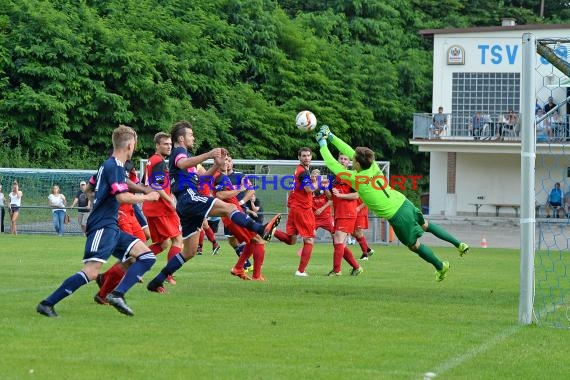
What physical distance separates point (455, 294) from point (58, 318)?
549 cm

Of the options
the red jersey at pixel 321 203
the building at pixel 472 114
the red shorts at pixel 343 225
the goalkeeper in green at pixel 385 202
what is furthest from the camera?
the building at pixel 472 114

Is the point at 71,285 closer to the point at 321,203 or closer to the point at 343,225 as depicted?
the point at 343,225

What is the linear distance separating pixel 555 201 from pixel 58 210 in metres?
13.7

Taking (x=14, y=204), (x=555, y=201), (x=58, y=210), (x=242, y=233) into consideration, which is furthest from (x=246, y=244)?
(x=14, y=204)

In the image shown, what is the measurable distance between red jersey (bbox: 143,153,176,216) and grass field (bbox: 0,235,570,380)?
3.26ft

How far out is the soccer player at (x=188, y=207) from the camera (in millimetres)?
12469

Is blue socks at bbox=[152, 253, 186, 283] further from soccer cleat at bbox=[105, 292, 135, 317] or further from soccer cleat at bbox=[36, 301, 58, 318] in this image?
soccer cleat at bbox=[36, 301, 58, 318]

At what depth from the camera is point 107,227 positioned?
32.6ft

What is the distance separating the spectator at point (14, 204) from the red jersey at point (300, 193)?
15253mm

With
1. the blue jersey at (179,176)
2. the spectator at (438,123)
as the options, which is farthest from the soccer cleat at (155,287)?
the spectator at (438,123)

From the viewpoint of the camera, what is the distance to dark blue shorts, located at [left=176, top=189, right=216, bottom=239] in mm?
12664

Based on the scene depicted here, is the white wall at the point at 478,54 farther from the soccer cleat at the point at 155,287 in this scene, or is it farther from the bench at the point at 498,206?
the soccer cleat at the point at 155,287

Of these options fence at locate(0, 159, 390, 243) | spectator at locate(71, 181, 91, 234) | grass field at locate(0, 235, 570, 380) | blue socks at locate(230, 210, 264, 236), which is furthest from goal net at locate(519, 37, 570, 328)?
spectator at locate(71, 181, 91, 234)

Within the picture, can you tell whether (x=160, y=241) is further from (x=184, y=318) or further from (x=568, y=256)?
(x=568, y=256)
